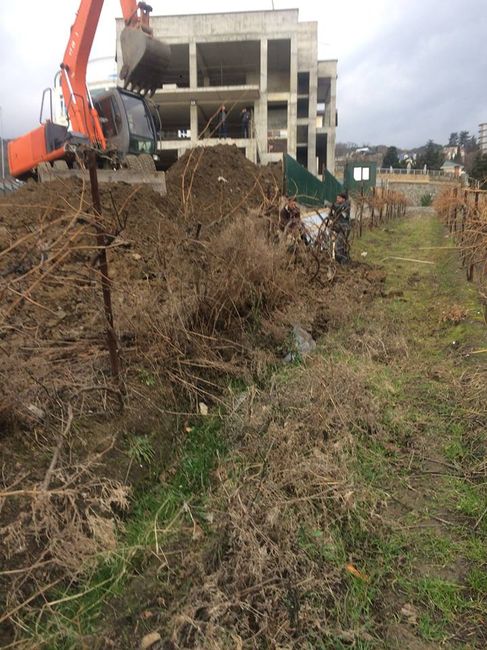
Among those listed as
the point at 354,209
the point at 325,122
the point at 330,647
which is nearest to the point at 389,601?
the point at 330,647

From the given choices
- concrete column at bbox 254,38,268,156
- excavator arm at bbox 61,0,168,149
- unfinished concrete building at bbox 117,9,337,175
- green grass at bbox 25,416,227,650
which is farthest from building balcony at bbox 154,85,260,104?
green grass at bbox 25,416,227,650

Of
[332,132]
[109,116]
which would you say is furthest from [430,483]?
[332,132]

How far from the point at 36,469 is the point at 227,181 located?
11167mm

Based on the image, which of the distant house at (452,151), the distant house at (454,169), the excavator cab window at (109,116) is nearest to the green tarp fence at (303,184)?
the excavator cab window at (109,116)

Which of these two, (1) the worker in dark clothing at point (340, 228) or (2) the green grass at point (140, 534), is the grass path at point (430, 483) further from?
(1) the worker in dark clothing at point (340, 228)

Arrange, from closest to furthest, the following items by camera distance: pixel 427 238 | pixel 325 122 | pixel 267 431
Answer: pixel 267 431, pixel 427 238, pixel 325 122

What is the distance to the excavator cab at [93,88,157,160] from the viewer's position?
11.3 metres

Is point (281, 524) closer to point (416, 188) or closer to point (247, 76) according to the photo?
point (247, 76)

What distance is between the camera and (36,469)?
304 cm

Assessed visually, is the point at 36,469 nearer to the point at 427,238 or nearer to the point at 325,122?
the point at 427,238

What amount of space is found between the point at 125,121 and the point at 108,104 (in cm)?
73

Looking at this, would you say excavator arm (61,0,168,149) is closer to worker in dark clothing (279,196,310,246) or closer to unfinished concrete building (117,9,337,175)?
worker in dark clothing (279,196,310,246)

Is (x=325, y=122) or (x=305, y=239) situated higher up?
(x=325, y=122)

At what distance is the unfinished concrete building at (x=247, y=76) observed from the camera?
3612cm
